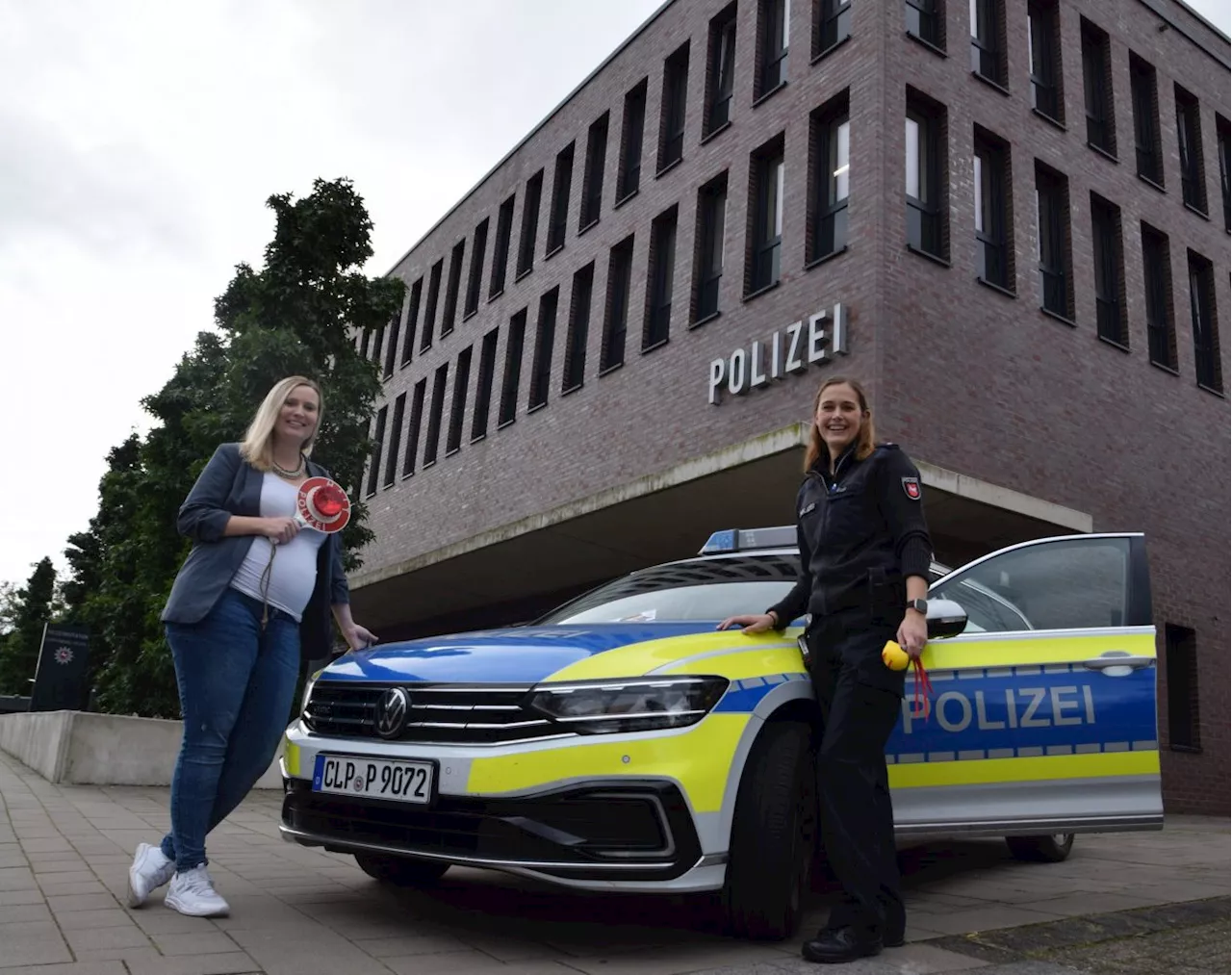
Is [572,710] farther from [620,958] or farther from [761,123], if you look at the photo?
[761,123]

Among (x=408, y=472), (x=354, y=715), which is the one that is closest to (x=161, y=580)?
(x=408, y=472)

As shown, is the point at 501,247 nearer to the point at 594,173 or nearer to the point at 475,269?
the point at 475,269

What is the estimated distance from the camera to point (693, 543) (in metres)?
16.2

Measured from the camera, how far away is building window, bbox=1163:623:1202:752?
1549 centimetres

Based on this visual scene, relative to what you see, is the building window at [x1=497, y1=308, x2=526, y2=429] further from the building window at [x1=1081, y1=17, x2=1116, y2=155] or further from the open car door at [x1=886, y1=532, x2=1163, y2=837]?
the open car door at [x1=886, y1=532, x2=1163, y2=837]

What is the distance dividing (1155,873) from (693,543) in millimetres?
10601

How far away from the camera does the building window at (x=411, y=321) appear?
26900 millimetres

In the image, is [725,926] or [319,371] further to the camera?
[319,371]

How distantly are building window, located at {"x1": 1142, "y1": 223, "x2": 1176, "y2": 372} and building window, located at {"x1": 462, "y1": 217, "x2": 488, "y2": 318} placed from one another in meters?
13.1

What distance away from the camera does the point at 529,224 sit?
22.3m

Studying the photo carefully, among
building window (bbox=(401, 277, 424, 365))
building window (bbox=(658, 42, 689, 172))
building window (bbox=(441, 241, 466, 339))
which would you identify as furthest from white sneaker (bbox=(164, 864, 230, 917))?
building window (bbox=(401, 277, 424, 365))

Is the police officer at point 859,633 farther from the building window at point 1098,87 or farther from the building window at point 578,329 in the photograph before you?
the building window at point 1098,87

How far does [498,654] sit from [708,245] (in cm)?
1357

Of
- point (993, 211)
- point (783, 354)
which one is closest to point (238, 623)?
point (783, 354)
